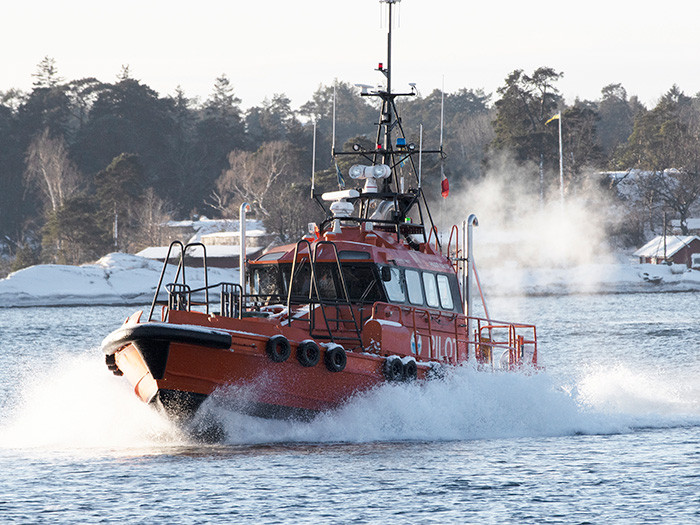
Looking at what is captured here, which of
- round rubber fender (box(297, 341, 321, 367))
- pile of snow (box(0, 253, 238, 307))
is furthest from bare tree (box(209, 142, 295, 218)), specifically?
round rubber fender (box(297, 341, 321, 367))

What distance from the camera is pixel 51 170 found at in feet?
321

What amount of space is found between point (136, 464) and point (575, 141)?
80.5m

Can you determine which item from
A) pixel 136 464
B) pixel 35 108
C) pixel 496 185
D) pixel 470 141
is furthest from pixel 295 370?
pixel 470 141

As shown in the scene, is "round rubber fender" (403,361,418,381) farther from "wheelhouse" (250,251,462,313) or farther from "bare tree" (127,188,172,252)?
"bare tree" (127,188,172,252)

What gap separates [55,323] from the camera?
52.2 m

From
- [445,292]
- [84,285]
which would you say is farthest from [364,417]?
[84,285]

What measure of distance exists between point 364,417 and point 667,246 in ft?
243

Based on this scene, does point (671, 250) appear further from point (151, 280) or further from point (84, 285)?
point (84, 285)

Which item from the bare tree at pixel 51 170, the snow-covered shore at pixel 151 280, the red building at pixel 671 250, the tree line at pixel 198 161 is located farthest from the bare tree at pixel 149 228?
the red building at pixel 671 250

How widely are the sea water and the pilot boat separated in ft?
1.66

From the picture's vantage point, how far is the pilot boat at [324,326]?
49.1 feet

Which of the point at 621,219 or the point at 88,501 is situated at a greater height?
the point at 621,219

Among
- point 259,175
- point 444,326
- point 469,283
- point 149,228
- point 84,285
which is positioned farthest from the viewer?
point 259,175

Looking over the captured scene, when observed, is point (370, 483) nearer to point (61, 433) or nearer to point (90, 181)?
point (61, 433)
